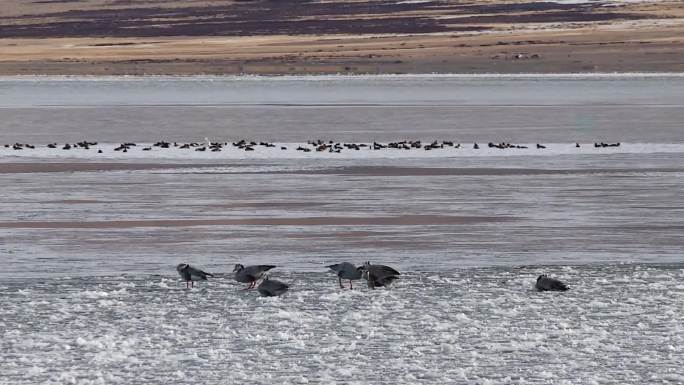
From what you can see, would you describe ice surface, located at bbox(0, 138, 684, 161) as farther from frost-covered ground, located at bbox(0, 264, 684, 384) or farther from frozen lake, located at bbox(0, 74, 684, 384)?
frost-covered ground, located at bbox(0, 264, 684, 384)

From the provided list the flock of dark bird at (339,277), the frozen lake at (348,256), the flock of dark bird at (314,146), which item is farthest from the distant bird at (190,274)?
the flock of dark bird at (314,146)

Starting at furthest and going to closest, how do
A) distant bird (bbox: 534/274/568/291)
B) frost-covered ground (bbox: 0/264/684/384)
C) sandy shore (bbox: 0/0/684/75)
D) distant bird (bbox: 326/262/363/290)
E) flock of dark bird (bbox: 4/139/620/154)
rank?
sandy shore (bbox: 0/0/684/75), flock of dark bird (bbox: 4/139/620/154), distant bird (bbox: 326/262/363/290), distant bird (bbox: 534/274/568/291), frost-covered ground (bbox: 0/264/684/384)

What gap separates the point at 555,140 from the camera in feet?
88.5

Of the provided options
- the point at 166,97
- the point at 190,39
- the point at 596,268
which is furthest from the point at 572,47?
the point at 596,268

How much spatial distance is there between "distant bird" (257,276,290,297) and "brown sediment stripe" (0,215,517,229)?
163 inches

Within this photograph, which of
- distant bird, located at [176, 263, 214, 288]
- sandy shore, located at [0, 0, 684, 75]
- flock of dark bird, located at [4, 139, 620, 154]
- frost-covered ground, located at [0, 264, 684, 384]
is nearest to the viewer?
frost-covered ground, located at [0, 264, 684, 384]

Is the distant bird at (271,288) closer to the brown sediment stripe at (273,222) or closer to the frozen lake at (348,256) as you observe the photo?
the frozen lake at (348,256)

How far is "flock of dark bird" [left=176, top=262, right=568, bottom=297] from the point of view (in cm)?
1080

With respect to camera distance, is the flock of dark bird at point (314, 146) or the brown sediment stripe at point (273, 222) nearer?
the brown sediment stripe at point (273, 222)

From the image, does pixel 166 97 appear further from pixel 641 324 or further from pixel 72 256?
pixel 641 324

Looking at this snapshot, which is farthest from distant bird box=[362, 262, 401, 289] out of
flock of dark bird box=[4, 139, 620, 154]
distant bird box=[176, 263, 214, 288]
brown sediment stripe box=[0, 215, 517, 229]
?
flock of dark bird box=[4, 139, 620, 154]

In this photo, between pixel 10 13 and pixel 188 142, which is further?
pixel 10 13

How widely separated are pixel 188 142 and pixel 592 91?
22622 millimetres

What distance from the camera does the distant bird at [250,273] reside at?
11.1m
